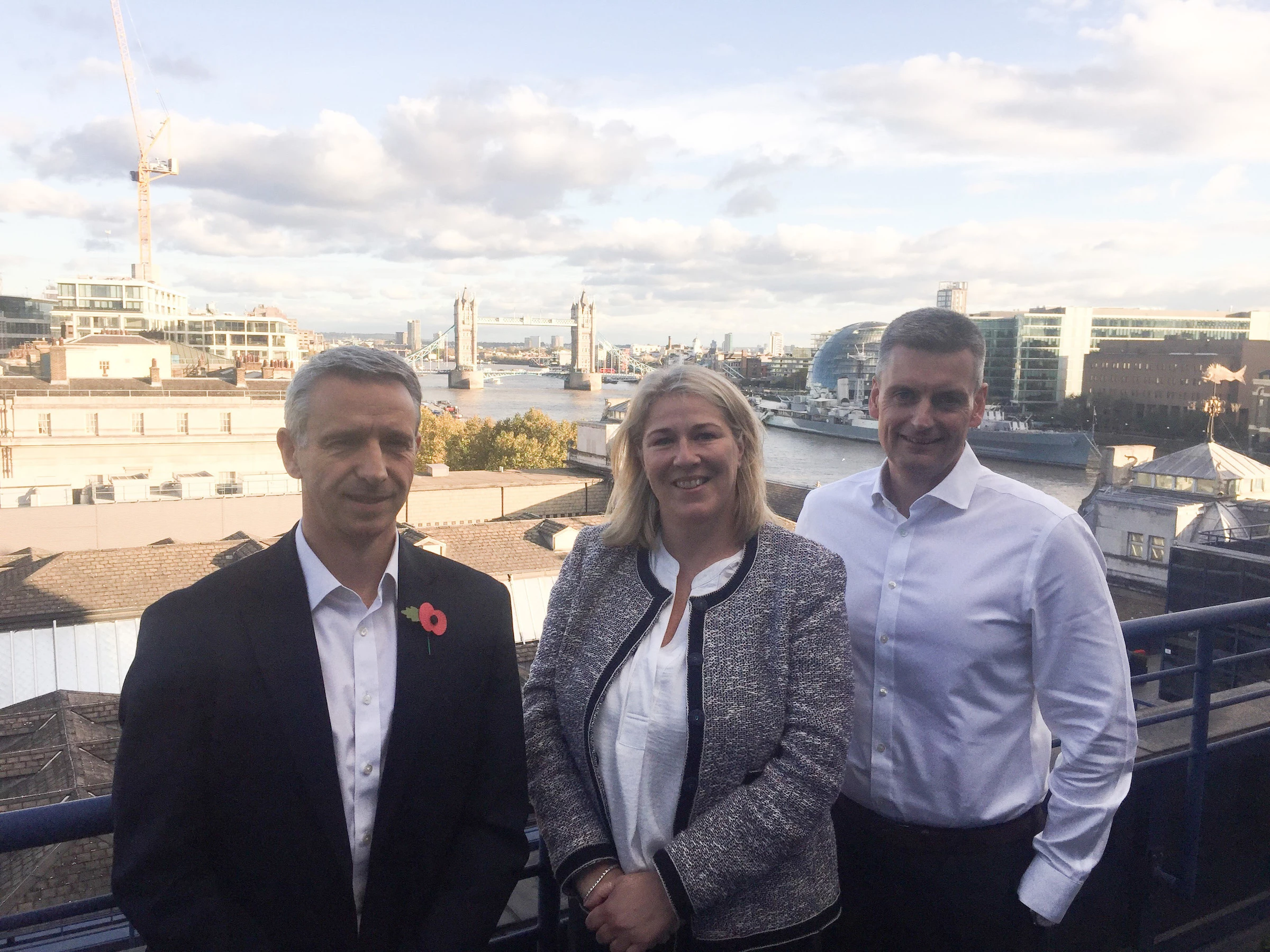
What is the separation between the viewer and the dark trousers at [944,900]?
1458 mm

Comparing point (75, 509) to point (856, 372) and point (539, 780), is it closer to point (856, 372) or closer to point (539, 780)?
point (539, 780)

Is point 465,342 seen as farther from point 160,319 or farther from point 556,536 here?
point 556,536

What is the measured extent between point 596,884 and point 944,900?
60 cm

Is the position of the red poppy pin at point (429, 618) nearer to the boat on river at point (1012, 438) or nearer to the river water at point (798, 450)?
the river water at point (798, 450)

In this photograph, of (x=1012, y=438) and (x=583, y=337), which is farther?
(x=583, y=337)

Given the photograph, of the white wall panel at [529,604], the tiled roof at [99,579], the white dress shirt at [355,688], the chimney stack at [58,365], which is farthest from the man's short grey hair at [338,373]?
the chimney stack at [58,365]

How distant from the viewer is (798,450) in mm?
49969

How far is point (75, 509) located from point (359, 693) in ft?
61.2

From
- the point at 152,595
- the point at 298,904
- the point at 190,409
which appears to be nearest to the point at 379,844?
the point at 298,904

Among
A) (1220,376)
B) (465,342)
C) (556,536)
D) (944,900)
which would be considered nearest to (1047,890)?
(944,900)

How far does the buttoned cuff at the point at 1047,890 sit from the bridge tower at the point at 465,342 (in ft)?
314

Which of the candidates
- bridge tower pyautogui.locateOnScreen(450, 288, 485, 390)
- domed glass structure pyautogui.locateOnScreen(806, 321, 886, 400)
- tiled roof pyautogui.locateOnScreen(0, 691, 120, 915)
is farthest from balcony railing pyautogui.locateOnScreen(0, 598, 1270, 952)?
bridge tower pyautogui.locateOnScreen(450, 288, 485, 390)

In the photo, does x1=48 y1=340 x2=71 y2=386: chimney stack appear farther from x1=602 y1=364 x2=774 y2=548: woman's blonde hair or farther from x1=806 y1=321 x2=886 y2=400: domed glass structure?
x1=806 y1=321 x2=886 y2=400: domed glass structure

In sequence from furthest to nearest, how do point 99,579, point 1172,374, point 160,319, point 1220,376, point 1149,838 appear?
→ point 160,319, point 1172,374, point 1220,376, point 99,579, point 1149,838
